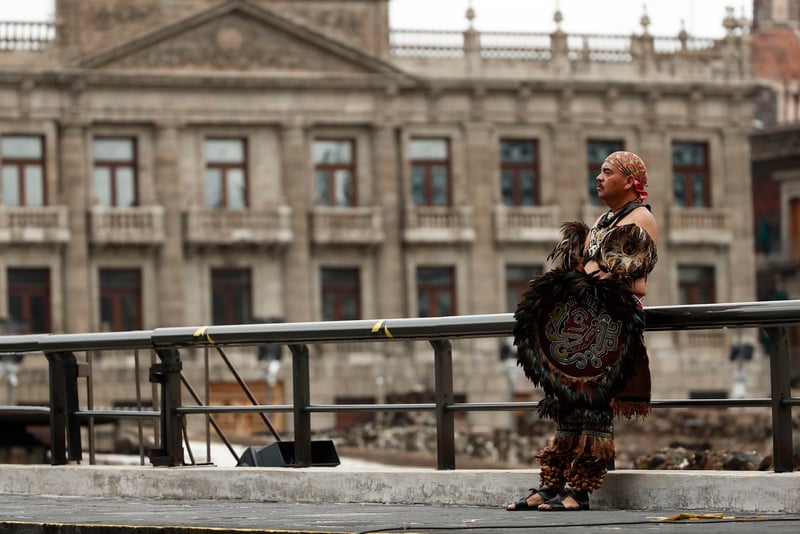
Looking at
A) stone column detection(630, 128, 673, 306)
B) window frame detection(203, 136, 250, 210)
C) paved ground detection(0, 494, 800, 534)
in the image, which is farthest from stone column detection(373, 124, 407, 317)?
paved ground detection(0, 494, 800, 534)

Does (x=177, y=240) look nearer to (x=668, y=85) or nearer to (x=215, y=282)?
(x=215, y=282)

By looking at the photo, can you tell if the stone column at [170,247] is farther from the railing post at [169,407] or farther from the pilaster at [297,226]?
the railing post at [169,407]

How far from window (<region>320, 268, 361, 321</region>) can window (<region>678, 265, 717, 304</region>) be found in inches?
382

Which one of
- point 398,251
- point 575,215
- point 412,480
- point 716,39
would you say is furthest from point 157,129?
point 412,480

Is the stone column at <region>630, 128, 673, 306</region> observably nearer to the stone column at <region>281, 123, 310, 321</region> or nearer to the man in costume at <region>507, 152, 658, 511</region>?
the stone column at <region>281, 123, 310, 321</region>

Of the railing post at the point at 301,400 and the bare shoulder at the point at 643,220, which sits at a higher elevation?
the bare shoulder at the point at 643,220

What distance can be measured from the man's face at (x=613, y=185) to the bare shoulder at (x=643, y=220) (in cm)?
14

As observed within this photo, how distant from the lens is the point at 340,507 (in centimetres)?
1142

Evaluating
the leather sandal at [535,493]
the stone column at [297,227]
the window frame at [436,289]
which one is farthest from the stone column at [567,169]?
the leather sandal at [535,493]

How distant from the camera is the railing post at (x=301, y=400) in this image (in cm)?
1256

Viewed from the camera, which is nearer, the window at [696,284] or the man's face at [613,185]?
the man's face at [613,185]

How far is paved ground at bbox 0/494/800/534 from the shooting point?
30.5 ft

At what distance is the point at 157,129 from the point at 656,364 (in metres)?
15.6

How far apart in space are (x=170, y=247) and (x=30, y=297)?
3972 millimetres
